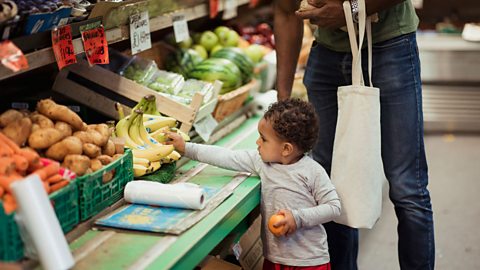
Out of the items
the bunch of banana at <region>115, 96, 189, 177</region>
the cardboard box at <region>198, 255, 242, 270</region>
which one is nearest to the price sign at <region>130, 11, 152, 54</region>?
the bunch of banana at <region>115, 96, 189, 177</region>

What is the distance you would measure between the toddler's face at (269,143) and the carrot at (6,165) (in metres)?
0.91

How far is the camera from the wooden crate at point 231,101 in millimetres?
3336

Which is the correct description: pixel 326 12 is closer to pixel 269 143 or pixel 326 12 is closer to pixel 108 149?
pixel 269 143

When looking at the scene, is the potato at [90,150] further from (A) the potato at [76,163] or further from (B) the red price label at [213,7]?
(B) the red price label at [213,7]

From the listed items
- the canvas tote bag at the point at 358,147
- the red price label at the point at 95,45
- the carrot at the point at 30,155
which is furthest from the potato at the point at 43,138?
the canvas tote bag at the point at 358,147

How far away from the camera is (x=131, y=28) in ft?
9.32

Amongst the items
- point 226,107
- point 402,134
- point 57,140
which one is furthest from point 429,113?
point 57,140

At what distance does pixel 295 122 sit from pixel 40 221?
984 millimetres

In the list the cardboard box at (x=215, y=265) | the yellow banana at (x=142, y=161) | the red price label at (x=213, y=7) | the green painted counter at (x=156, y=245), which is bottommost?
the cardboard box at (x=215, y=265)

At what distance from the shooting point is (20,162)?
75.0 inches

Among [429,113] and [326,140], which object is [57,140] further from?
[429,113]

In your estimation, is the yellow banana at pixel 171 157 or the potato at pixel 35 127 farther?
the yellow banana at pixel 171 157

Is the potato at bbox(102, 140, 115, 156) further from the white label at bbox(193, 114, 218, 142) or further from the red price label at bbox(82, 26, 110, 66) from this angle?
the white label at bbox(193, 114, 218, 142)

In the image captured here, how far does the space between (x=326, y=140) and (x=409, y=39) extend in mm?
551
